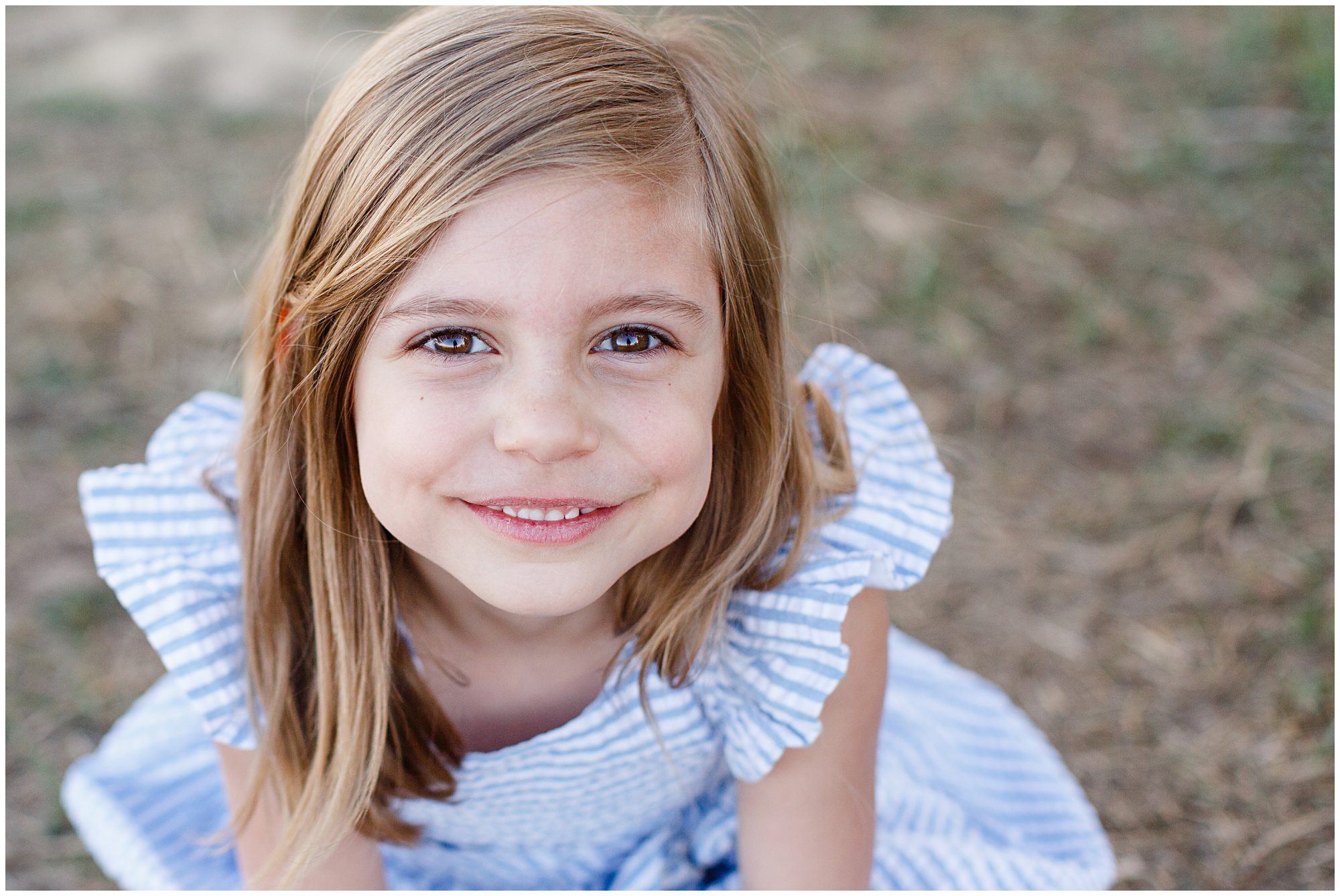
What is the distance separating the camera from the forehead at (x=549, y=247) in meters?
1.14

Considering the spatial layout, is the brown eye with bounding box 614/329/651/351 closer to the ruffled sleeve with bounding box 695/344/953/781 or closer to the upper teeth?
the upper teeth

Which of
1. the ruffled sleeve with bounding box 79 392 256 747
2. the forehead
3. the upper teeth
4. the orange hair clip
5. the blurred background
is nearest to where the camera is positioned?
the forehead

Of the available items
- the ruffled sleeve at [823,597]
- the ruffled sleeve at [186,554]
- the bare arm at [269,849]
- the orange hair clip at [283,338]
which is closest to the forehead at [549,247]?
the orange hair clip at [283,338]

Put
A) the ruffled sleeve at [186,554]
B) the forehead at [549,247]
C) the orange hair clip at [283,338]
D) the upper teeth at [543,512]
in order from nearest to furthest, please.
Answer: the forehead at [549,247], the upper teeth at [543,512], the orange hair clip at [283,338], the ruffled sleeve at [186,554]

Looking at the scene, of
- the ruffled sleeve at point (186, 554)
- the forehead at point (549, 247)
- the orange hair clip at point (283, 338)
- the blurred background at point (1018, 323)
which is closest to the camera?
the forehead at point (549, 247)

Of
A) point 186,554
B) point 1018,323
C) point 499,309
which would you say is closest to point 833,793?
point 499,309

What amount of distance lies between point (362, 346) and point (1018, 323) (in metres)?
2.22

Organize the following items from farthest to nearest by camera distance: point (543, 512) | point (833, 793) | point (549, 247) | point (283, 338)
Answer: point (833, 793)
point (283, 338)
point (543, 512)
point (549, 247)

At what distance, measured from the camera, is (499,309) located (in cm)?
115

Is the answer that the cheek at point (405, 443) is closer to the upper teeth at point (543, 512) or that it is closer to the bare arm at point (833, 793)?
the upper teeth at point (543, 512)

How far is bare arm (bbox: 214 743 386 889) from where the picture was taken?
158 centimetres

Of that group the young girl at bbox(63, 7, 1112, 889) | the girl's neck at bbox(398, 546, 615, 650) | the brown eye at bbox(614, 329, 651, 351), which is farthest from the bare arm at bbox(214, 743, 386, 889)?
the brown eye at bbox(614, 329, 651, 351)

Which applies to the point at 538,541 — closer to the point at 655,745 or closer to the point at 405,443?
the point at 405,443

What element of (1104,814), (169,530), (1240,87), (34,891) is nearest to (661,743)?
(169,530)
